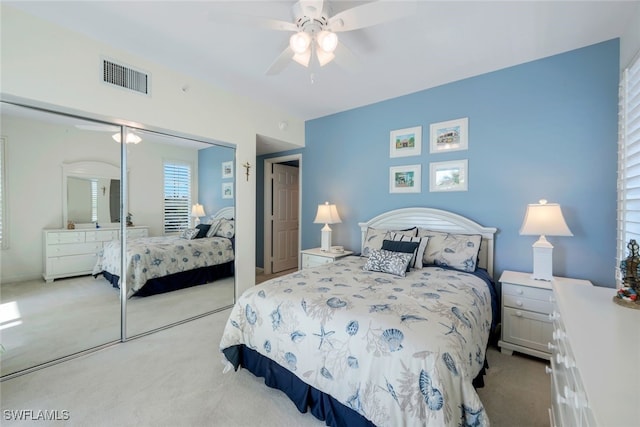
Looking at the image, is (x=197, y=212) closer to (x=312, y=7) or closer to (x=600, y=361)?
(x=312, y=7)

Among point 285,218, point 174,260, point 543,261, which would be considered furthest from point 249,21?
point 285,218

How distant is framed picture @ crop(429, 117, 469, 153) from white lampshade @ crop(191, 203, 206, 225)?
287 centimetres

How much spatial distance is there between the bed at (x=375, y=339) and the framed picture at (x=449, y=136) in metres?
1.15

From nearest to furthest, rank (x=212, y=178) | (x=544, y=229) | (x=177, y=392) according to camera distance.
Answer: (x=177, y=392), (x=544, y=229), (x=212, y=178)

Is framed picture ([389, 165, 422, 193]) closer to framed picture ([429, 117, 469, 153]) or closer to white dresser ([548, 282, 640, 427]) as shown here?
framed picture ([429, 117, 469, 153])

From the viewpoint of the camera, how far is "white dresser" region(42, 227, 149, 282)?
7.78ft

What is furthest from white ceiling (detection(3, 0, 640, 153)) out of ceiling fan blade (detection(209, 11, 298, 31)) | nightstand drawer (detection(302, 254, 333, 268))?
nightstand drawer (detection(302, 254, 333, 268))

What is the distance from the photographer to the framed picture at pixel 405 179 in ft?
10.9

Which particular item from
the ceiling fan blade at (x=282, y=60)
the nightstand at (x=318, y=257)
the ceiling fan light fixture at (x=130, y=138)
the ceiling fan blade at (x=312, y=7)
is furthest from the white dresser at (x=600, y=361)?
the ceiling fan light fixture at (x=130, y=138)

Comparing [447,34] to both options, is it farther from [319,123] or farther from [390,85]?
[319,123]

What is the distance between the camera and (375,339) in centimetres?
138

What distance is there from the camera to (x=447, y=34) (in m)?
2.20

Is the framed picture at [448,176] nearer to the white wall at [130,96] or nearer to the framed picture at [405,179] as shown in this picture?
the framed picture at [405,179]

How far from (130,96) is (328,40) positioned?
6.60ft
